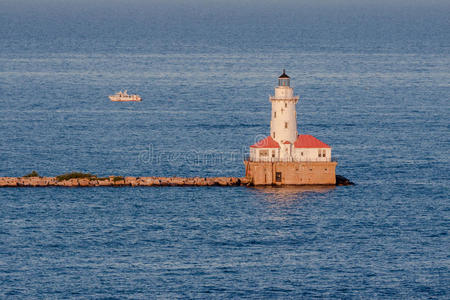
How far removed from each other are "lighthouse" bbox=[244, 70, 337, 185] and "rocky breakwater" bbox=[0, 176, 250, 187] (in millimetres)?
2480

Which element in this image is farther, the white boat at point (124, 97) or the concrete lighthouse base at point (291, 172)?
the white boat at point (124, 97)

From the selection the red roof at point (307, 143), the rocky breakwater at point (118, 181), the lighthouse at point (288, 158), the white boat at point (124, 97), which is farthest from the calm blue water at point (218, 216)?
the white boat at point (124, 97)

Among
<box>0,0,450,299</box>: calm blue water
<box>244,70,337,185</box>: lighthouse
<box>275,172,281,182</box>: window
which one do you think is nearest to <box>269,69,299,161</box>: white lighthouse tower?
<box>244,70,337,185</box>: lighthouse

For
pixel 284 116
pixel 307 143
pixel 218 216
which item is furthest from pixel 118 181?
pixel 307 143

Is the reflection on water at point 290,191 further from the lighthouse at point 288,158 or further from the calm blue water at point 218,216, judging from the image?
the lighthouse at point 288,158

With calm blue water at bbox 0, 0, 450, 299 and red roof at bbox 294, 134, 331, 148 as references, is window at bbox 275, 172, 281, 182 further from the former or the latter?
red roof at bbox 294, 134, 331, 148

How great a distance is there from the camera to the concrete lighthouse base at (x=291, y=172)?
97.3 meters

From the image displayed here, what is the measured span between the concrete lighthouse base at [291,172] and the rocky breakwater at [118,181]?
1.96 meters

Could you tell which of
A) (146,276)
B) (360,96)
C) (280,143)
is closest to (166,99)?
(360,96)

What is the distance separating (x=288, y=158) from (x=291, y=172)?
1.29 m

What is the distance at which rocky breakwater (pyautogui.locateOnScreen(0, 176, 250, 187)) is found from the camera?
3920 inches

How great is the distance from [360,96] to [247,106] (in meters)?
21.7

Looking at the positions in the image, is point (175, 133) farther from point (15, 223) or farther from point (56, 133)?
point (15, 223)

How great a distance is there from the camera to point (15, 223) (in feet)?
293
